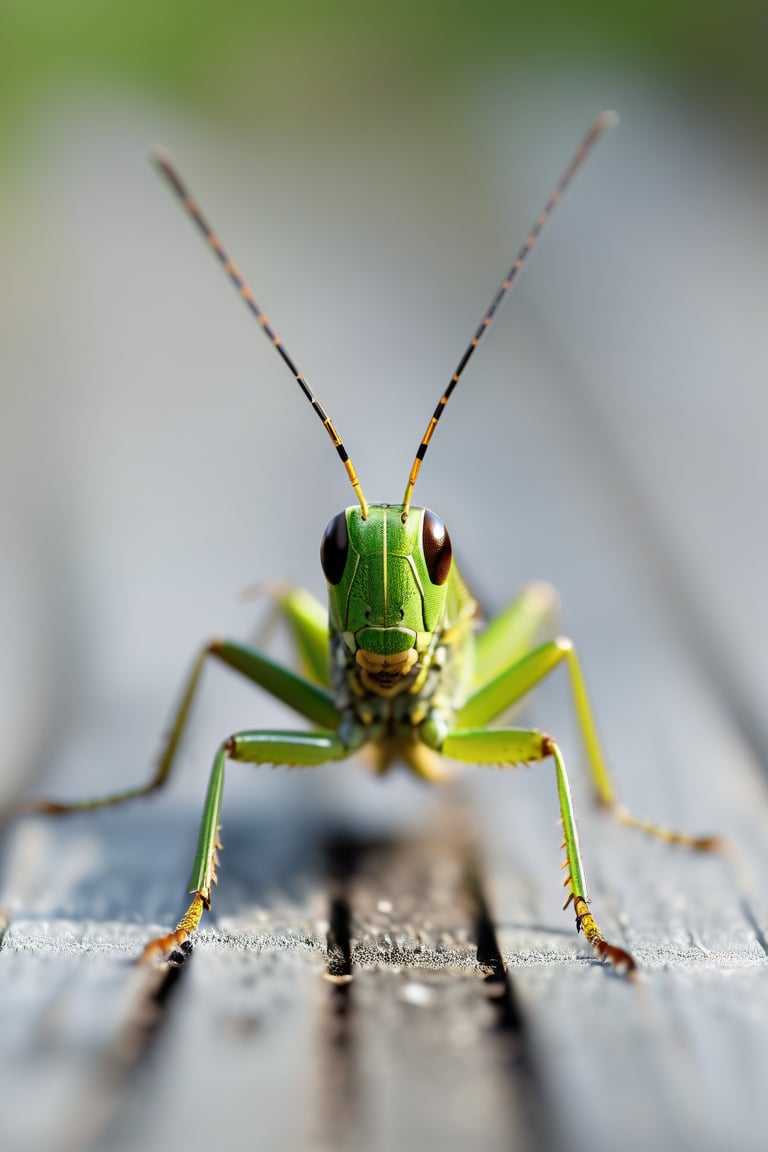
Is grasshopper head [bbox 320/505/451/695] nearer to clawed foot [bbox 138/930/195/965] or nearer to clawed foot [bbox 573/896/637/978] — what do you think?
clawed foot [bbox 573/896/637/978]

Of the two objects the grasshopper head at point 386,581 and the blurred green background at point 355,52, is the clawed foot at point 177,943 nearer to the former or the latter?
the grasshopper head at point 386,581

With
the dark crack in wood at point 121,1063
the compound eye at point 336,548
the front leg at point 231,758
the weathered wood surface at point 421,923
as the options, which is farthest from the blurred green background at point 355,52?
the dark crack in wood at point 121,1063

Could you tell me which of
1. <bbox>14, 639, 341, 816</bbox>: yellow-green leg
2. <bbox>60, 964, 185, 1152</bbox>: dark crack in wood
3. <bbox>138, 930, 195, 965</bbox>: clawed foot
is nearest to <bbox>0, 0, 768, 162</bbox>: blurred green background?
<bbox>14, 639, 341, 816</bbox>: yellow-green leg

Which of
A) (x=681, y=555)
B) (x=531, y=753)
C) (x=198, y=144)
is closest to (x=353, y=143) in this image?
(x=198, y=144)

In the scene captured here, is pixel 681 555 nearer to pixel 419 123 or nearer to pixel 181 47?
pixel 419 123

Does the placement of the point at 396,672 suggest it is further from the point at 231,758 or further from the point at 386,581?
the point at 231,758

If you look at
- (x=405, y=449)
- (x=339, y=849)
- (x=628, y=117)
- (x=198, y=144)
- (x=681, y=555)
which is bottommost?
(x=339, y=849)
